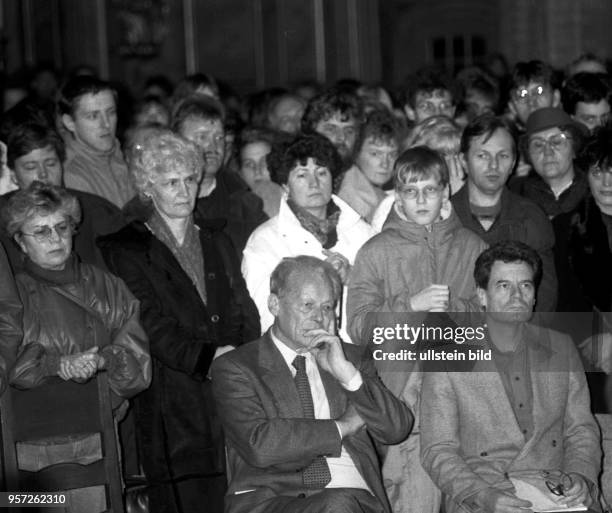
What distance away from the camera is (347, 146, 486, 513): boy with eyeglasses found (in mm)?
4207

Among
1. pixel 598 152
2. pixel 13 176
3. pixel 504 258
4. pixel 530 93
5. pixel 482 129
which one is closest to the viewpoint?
pixel 504 258

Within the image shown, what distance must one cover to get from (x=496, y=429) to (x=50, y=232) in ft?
5.47

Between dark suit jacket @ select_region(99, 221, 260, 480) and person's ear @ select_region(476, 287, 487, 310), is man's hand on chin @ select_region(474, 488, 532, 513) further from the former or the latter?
dark suit jacket @ select_region(99, 221, 260, 480)

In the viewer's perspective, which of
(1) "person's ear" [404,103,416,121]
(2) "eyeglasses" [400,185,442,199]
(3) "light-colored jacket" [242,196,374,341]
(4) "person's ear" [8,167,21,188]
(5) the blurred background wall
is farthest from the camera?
(5) the blurred background wall

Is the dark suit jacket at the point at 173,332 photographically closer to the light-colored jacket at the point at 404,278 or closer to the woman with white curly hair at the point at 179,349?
the woman with white curly hair at the point at 179,349

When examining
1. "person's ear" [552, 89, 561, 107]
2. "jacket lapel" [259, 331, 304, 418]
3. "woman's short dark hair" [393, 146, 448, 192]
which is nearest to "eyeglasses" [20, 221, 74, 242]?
"jacket lapel" [259, 331, 304, 418]

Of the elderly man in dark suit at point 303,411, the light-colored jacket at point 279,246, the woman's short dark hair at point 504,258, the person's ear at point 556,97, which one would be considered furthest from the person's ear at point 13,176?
the person's ear at point 556,97

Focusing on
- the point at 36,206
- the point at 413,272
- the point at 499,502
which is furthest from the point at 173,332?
the point at 499,502

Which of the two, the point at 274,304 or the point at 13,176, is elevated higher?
the point at 13,176

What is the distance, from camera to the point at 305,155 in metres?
4.77

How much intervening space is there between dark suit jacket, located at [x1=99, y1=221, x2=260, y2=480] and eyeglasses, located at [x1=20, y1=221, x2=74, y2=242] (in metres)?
0.22

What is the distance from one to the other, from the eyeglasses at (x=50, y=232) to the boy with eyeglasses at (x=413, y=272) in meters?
1.03

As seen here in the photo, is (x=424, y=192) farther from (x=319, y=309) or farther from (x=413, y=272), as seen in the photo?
(x=319, y=309)

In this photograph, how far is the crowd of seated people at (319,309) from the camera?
3.94 meters
